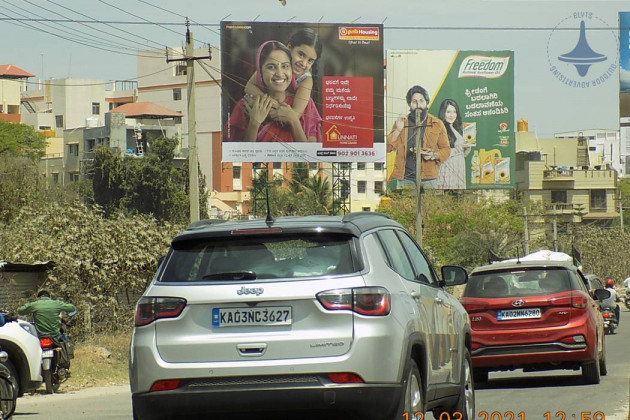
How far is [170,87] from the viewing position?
12938cm

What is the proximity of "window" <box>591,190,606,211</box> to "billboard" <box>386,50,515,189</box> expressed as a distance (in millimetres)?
39155

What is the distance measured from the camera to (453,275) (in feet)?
33.5

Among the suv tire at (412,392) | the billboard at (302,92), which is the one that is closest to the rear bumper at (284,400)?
the suv tire at (412,392)

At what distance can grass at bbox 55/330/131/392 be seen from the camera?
63.5 feet

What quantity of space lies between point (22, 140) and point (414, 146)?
47.0 metres

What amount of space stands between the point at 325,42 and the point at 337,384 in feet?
188

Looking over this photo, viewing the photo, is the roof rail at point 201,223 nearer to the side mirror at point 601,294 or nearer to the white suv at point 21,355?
the white suv at point 21,355

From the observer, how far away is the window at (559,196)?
106 metres

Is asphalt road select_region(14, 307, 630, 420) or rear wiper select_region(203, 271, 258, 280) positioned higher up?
rear wiper select_region(203, 271, 258, 280)

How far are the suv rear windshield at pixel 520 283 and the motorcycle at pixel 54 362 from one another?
6198mm

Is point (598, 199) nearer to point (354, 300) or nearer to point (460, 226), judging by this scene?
point (460, 226)

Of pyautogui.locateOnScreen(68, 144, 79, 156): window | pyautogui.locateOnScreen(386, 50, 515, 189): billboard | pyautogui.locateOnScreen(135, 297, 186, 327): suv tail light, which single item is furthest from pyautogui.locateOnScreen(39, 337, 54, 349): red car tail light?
pyautogui.locateOnScreen(68, 144, 79, 156): window

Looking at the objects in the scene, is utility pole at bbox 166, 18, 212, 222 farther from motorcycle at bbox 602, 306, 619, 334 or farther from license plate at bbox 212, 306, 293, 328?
license plate at bbox 212, 306, 293, 328

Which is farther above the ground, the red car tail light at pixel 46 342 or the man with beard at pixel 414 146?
the man with beard at pixel 414 146
